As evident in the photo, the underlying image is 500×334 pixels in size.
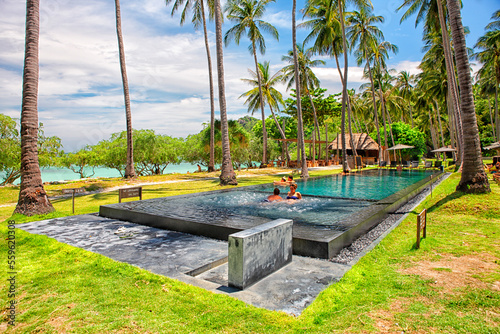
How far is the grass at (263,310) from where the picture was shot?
2.88 metres

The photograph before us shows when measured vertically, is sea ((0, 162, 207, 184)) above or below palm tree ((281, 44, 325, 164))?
below

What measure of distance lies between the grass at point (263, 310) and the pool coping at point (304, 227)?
578mm

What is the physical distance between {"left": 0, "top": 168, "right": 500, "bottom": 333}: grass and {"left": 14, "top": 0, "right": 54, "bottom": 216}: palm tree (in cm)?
378

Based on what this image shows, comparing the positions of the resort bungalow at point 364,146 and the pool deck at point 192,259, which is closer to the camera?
the pool deck at point 192,259

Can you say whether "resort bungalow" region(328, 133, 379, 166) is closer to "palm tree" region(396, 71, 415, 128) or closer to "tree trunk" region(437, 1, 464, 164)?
"palm tree" region(396, 71, 415, 128)

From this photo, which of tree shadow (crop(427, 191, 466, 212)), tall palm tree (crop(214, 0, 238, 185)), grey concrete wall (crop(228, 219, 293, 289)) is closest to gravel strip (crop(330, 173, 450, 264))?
tree shadow (crop(427, 191, 466, 212))

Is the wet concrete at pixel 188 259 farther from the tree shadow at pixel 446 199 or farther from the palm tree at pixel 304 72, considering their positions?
the palm tree at pixel 304 72

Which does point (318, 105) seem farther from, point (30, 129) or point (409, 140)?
point (30, 129)

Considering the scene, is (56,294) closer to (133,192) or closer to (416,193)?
(133,192)

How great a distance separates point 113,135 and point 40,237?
2764 cm

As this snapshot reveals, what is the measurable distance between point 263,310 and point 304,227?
3.05m

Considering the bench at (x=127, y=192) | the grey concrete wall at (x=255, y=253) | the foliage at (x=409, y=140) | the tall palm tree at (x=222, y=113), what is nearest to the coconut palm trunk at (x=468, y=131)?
the grey concrete wall at (x=255, y=253)

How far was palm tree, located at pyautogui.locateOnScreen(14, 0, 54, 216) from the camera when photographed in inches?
331

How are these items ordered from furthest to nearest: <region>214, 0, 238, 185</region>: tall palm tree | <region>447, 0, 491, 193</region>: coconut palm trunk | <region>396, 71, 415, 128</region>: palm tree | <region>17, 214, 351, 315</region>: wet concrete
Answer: <region>396, 71, 415, 128</region>: palm tree
<region>214, 0, 238, 185</region>: tall palm tree
<region>447, 0, 491, 193</region>: coconut palm trunk
<region>17, 214, 351, 315</region>: wet concrete
